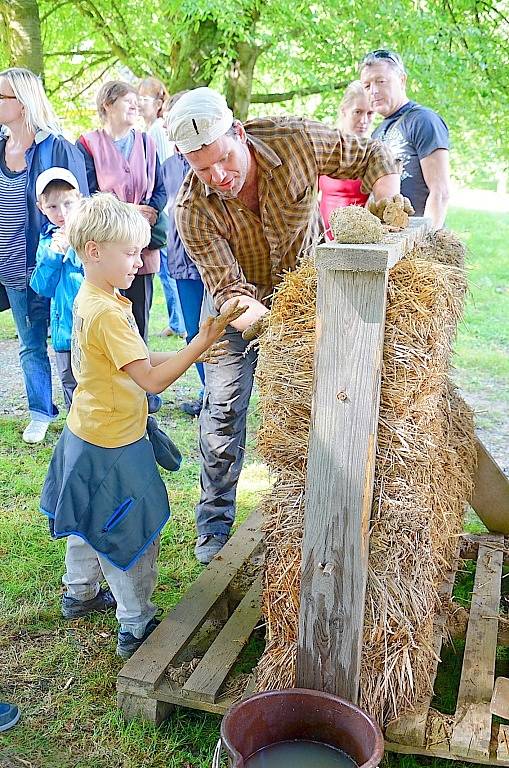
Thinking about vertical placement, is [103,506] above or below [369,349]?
below

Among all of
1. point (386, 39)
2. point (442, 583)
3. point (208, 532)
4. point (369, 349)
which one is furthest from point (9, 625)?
point (386, 39)

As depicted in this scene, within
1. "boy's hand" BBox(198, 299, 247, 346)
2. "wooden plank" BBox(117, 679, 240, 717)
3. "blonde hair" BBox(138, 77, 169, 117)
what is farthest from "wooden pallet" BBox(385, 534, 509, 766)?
"blonde hair" BBox(138, 77, 169, 117)

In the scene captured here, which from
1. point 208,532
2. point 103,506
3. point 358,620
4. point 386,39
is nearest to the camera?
point 358,620

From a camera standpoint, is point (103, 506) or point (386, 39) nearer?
point (103, 506)

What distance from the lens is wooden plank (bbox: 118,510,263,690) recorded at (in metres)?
2.73

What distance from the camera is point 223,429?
3.66 meters

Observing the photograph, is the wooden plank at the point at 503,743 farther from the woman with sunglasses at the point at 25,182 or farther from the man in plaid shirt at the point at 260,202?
the woman with sunglasses at the point at 25,182

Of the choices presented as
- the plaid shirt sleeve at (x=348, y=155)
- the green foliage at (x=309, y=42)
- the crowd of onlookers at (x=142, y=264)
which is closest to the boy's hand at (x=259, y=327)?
the crowd of onlookers at (x=142, y=264)

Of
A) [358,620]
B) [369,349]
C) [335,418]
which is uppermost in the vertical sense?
[369,349]

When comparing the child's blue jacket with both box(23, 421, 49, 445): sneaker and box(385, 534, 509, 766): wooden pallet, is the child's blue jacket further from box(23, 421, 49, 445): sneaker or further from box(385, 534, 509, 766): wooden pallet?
box(385, 534, 509, 766): wooden pallet

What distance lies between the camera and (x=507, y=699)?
2584 millimetres

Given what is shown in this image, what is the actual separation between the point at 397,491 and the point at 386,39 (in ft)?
22.3

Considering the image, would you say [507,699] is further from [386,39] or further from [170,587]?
[386,39]

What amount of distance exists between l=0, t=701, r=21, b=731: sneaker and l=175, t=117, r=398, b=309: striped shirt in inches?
63.9
